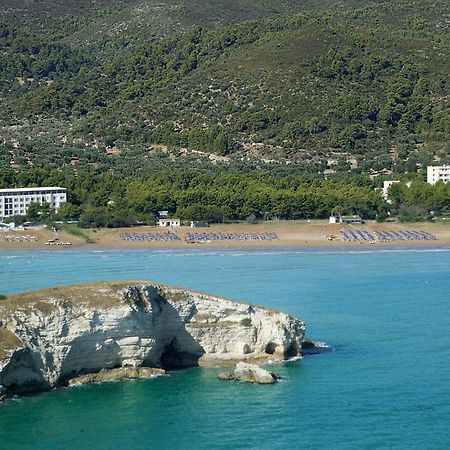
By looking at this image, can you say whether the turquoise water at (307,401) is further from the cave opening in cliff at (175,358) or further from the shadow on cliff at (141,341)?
the shadow on cliff at (141,341)

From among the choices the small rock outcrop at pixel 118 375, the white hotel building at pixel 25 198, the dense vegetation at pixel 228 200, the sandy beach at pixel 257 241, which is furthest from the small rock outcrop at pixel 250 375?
the white hotel building at pixel 25 198

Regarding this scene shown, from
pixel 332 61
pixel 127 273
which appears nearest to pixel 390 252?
pixel 127 273

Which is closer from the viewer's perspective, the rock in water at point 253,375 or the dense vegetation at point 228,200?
the rock in water at point 253,375

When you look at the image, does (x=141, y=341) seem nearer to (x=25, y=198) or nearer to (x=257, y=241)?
(x=257, y=241)

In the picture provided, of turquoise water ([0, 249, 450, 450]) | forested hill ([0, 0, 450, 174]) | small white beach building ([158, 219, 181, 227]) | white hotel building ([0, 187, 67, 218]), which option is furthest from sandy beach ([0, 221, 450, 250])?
turquoise water ([0, 249, 450, 450])

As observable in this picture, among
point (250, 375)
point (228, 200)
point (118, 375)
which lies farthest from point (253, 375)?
point (228, 200)
